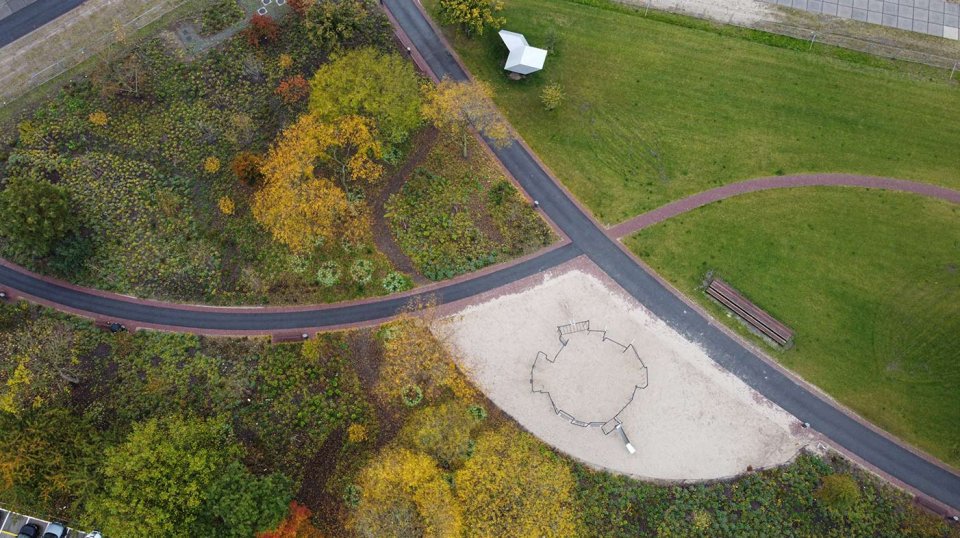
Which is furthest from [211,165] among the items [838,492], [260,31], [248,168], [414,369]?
[838,492]

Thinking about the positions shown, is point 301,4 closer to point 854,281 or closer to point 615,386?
point 615,386

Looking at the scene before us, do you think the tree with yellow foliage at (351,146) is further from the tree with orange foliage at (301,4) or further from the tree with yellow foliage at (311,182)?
the tree with orange foliage at (301,4)

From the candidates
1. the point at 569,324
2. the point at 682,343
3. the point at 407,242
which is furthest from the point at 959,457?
the point at 407,242

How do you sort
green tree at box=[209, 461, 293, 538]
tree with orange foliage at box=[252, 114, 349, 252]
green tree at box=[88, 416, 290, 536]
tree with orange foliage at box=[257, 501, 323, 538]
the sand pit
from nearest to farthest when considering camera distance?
green tree at box=[88, 416, 290, 536] → green tree at box=[209, 461, 293, 538] → tree with orange foliage at box=[257, 501, 323, 538] → tree with orange foliage at box=[252, 114, 349, 252] → the sand pit

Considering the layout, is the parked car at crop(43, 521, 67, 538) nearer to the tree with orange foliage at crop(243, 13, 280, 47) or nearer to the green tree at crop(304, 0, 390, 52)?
the tree with orange foliage at crop(243, 13, 280, 47)

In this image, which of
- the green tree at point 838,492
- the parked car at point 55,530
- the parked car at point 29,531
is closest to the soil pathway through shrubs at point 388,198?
the parked car at point 55,530

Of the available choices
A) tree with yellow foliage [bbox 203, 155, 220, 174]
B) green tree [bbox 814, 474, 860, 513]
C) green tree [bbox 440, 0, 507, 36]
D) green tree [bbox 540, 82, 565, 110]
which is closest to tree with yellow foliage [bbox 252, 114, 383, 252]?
tree with yellow foliage [bbox 203, 155, 220, 174]

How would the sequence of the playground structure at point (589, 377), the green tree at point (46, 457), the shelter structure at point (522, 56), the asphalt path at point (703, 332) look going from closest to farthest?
the green tree at point (46, 457) → the asphalt path at point (703, 332) → the playground structure at point (589, 377) → the shelter structure at point (522, 56)
